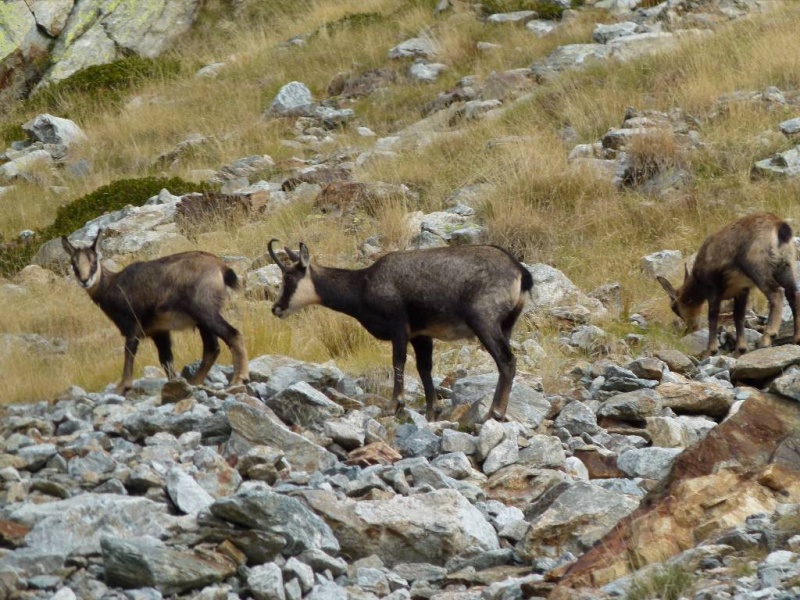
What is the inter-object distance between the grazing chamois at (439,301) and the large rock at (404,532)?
2.42 m

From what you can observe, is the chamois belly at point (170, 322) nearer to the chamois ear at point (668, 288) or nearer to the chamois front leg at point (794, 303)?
the chamois ear at point (668, 288)

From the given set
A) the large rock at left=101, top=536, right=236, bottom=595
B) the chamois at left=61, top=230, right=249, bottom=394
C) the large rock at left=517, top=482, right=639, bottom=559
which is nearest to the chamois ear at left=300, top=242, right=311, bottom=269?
the chamois at left=61, top=230, right=249, bottom=394

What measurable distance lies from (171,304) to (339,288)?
1.31 m

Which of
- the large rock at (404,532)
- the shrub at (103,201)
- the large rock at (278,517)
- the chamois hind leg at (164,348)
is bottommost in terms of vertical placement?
the shrub at (103,201)

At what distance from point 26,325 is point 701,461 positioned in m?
8.23

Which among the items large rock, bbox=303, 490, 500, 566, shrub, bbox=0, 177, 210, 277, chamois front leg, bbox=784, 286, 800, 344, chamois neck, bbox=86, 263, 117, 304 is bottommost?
shrub, bbox=0, 177, 210, 277

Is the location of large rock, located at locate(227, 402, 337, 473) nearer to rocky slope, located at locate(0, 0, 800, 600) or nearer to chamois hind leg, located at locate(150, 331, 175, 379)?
rocky slope, located at locate(0, 0, 800, 600)

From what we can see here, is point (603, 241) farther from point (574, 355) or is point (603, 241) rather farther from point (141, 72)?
point (141, 72)

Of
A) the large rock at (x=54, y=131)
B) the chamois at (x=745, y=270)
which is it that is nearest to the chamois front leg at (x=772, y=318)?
the chamois at (x=745, y=270)

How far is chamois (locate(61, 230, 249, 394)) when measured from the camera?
10.0 metres

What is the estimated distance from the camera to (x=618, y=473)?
8.20 m

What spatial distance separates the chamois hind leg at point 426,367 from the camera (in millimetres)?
9625

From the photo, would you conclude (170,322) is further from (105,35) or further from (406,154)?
(105,35)

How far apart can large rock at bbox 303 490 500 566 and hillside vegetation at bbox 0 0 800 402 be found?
368cm
